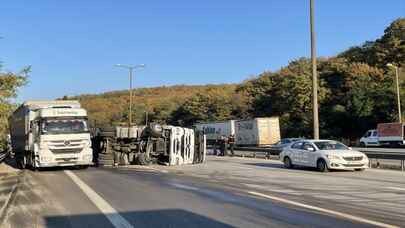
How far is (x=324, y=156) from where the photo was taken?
22875mm

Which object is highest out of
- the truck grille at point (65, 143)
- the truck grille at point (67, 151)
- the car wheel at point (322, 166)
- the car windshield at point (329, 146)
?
the truck grille at point (65, 143)

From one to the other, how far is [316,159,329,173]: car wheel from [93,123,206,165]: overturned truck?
25.5 ft

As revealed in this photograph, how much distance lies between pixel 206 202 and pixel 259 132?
4290 cm

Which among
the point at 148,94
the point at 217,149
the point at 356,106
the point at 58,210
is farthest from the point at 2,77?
the point at 148,94

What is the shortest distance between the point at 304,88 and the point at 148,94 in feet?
361

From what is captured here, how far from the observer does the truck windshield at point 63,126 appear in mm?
24406

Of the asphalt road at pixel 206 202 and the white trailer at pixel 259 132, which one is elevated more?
the white trailer at pixel 259 132

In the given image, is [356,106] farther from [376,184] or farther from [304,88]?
[376,184]

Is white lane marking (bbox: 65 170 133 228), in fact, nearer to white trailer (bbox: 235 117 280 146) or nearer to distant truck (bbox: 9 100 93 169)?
distant truck (bbox: 9 100 93 169)

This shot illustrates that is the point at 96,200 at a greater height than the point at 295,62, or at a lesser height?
lesser

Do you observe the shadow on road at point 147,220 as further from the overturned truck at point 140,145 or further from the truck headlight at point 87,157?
the overturned truck at point 140,145

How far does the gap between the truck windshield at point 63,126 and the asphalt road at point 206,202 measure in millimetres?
5338

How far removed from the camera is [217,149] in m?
44.8

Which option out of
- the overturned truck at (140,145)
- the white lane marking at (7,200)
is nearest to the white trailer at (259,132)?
the overturned truck at (140,145)
